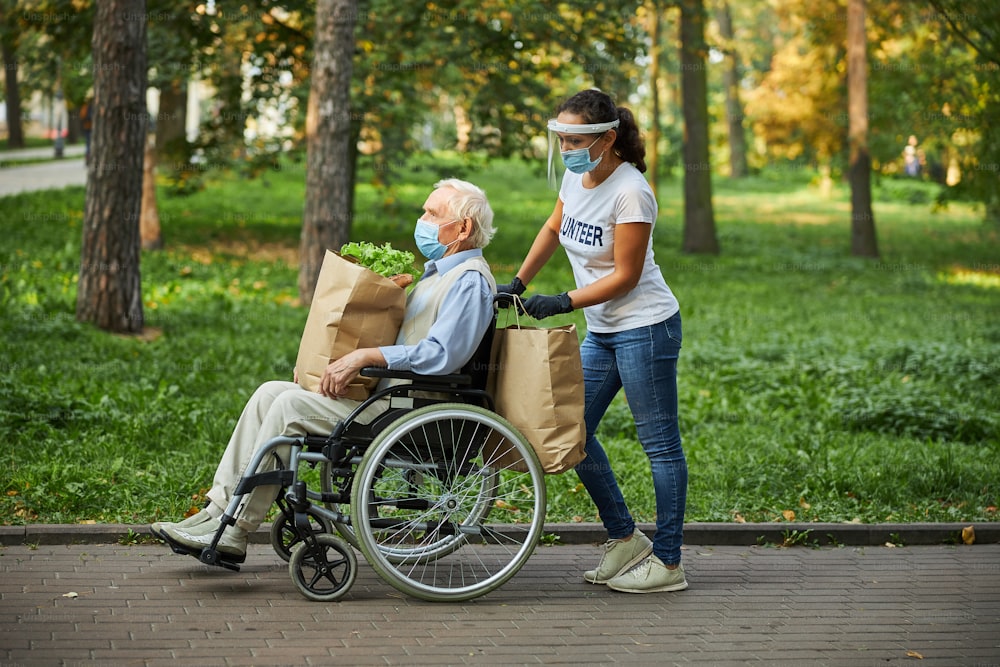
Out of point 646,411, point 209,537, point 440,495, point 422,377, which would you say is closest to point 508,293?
point 422,377

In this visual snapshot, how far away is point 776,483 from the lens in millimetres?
→ 6844

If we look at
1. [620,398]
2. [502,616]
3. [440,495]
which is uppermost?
[440,495]

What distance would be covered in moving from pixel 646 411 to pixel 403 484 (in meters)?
1.03

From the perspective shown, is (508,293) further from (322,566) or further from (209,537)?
(209,537)

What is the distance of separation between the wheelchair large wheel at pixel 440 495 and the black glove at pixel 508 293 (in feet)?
1.48

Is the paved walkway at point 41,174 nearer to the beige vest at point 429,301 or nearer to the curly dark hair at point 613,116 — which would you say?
the beige vest at point 429,301

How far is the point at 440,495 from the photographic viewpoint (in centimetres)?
489

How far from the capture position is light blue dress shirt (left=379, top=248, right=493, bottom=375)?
4.65 meters

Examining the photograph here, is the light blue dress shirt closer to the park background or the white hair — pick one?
the white hair

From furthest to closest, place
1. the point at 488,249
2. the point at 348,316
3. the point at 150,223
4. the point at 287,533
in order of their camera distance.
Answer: the point at 488,249
the point at 150,223
the point at 287,533
the point at 348,316

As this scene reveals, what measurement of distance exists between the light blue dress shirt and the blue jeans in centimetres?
60

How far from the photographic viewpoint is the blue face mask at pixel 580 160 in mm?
4816

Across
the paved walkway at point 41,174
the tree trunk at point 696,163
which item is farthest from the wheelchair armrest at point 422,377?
the tree trunk at point 696,163

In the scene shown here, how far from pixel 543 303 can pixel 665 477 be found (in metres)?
0.95
